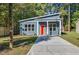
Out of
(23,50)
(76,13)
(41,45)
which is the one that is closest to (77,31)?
(76,13)

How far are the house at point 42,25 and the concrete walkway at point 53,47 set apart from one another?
12.2 inches

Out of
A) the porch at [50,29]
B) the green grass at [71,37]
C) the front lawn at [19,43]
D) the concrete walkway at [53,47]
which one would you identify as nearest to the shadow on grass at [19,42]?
the front lawn at [19,43]

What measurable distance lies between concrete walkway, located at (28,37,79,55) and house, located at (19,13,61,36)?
310mm

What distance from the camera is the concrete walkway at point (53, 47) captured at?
1278cm

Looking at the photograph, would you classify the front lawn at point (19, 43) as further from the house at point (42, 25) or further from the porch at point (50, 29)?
the porch at point (50, 29)

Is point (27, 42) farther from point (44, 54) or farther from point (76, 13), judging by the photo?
point (76, 13)

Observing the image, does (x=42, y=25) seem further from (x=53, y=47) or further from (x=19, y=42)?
(x=19, y=42)

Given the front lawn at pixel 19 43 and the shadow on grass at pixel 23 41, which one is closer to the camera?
the front lawn at pixel 19 43

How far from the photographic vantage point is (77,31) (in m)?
13.7

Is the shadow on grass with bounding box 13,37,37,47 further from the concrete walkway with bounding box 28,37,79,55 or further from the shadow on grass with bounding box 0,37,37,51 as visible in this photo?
the concrete walkway with bounding box 28,37,79,55

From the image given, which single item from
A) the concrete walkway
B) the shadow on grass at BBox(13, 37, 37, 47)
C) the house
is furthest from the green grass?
the shadow on grass at BBox(13, 37, 37, 47)

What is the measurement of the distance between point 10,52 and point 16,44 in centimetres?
81

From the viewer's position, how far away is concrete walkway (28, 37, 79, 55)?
41.9ft

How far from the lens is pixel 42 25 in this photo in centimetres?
1383
